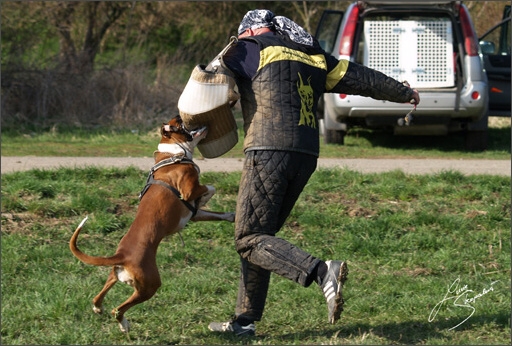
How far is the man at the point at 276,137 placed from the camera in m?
4.79

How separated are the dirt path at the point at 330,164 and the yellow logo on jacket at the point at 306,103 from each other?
13.8 ft

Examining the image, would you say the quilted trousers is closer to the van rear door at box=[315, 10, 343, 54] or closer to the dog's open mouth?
the dog's open mouth

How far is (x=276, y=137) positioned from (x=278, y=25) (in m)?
0.68

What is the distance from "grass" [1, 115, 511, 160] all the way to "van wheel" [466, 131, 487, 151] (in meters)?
0.10

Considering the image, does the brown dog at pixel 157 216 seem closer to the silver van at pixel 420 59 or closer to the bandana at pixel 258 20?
the bandana at pixel 258 20

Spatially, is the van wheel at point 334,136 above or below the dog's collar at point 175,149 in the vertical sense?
below

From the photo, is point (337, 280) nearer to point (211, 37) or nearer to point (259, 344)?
point (259, 344)

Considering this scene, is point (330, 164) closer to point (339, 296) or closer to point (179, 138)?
point (179, 138)

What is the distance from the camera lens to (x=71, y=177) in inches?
335

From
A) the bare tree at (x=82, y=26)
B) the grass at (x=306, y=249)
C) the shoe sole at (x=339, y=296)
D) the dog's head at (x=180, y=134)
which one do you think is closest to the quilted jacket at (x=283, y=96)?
the dog's head at (x=180, y=134)

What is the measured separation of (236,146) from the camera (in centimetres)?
1150

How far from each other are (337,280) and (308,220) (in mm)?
2949

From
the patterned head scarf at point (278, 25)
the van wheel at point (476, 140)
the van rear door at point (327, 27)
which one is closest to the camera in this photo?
the patterned head scarf at point (278, 25)

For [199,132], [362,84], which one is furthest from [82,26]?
[362,84]
